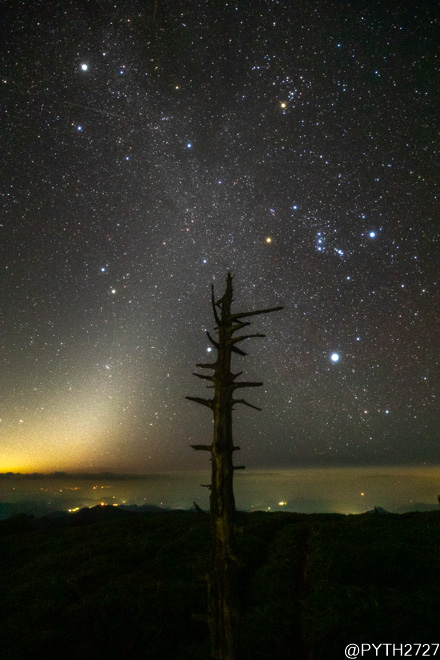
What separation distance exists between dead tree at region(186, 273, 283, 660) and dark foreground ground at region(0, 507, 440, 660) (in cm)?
67

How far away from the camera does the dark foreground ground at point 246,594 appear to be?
607 inches

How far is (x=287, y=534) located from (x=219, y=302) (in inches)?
979

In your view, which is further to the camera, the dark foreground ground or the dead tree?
the dark foreground ground

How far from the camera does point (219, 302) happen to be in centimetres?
1369

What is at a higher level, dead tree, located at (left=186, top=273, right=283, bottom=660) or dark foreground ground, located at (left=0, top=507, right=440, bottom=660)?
dead tree, located at (left=186, top=273, right=283, bottom=660)

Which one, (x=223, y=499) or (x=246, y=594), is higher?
(x=223, y=499)

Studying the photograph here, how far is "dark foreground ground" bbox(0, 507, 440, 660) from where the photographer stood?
15.4 metres

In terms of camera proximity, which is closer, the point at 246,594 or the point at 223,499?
the point at 223,499

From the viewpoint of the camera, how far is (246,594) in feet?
63.7

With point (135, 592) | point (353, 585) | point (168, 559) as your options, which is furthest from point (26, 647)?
point (353, 585)

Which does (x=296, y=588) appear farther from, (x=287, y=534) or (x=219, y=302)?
(x=219, y=302)

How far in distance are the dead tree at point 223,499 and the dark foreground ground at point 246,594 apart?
0.67 metres

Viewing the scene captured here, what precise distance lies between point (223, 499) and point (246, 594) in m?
13.2

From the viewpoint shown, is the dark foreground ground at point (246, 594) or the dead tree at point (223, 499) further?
the dark foreground ground at point (246, 594)
